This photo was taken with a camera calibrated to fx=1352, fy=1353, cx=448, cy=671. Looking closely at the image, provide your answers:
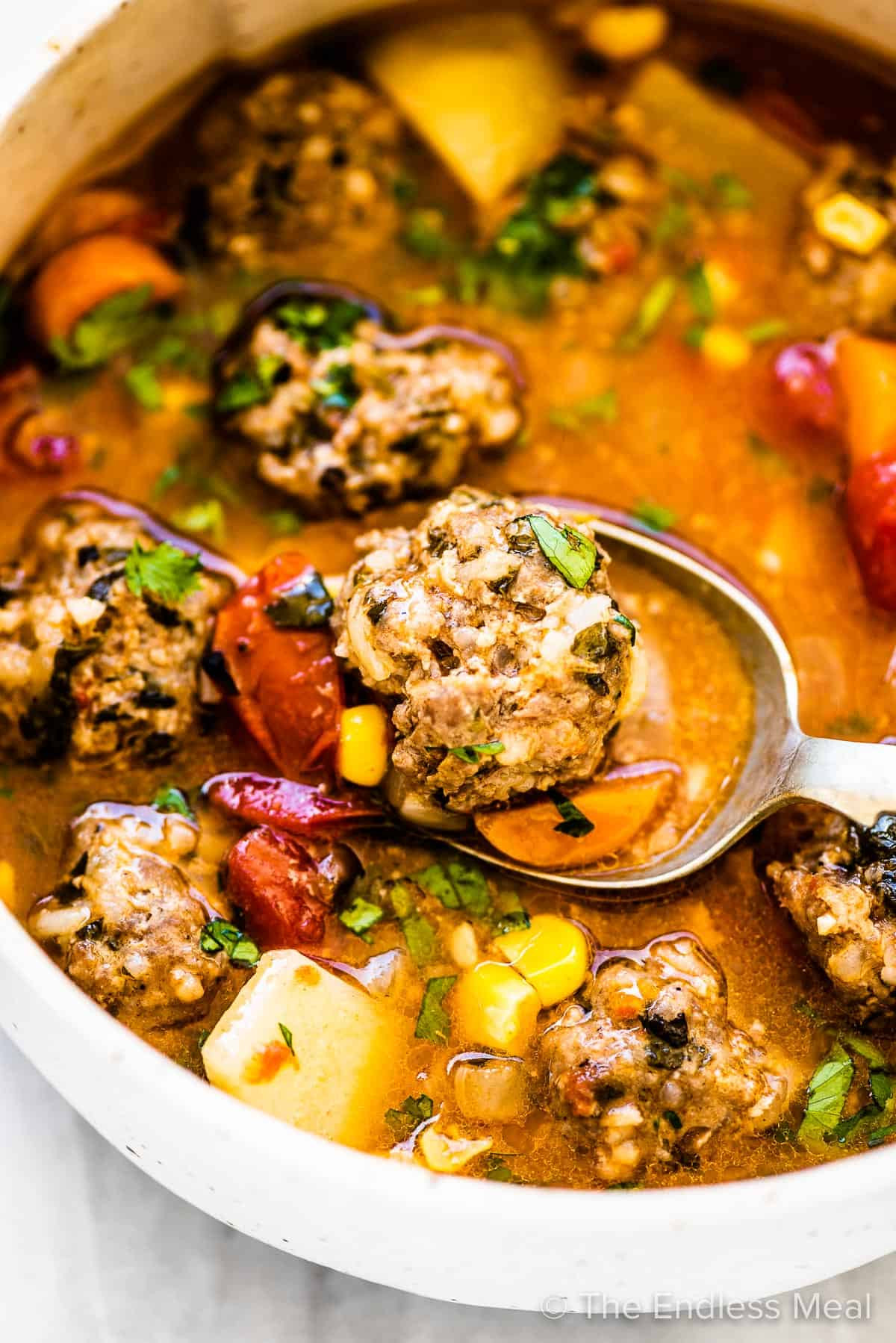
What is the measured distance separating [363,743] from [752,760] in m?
0.88

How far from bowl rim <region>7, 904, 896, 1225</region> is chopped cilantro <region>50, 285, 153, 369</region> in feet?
5.05

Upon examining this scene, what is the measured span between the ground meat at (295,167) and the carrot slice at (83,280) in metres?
0.20

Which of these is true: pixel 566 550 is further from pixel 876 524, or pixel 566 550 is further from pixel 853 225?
pixel 853 225

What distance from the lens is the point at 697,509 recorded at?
3.28m

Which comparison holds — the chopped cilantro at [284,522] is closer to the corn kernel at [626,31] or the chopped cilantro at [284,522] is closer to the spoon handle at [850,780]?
the spoon handle at [850,780]

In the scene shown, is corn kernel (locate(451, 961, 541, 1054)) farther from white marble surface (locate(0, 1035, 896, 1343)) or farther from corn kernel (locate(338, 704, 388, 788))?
white marble surface (locate(0, 1035, 896, 1343))

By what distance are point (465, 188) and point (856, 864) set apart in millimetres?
1940

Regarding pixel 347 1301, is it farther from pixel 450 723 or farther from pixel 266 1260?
pixel 450 723

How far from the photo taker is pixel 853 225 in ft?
11.0

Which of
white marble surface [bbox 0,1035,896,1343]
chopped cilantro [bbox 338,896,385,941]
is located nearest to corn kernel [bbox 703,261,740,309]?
chopped cilantro [bbox 338,896,385,941]

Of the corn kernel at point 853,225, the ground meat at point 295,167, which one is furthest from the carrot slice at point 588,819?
the ground meat at point 295,167

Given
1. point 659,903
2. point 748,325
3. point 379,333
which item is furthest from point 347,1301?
point 748,325

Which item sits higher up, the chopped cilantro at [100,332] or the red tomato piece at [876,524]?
the chopped cilantro at [100,332]

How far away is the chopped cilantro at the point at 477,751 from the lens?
2.53 metres
